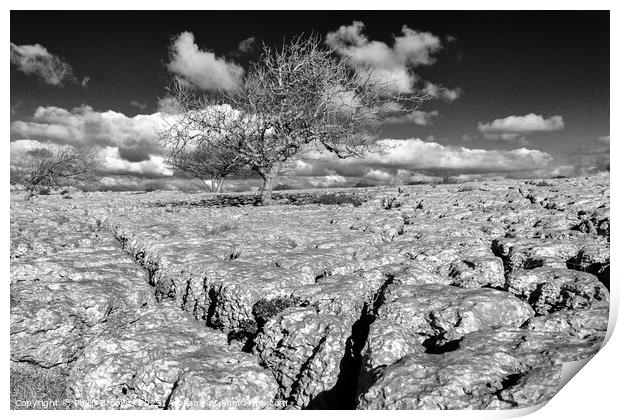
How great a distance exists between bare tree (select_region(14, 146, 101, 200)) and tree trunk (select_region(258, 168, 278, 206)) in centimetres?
2136

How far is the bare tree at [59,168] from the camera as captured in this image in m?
29.9

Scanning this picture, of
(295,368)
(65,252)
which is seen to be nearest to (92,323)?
(65,252)

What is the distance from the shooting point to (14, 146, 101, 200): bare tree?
29.9 meters

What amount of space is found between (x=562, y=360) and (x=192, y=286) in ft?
16.2

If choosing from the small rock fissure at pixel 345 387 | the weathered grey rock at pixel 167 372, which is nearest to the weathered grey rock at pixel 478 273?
the small rock fissure at pixel 345 387

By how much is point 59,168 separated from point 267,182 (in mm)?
28009

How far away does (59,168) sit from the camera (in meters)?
34.7

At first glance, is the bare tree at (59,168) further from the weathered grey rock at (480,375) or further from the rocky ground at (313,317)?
the weathered grey rock at (480,375)

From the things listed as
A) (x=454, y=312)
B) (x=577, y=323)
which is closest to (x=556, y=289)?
(x=577, y=323)

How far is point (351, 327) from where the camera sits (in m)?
4.91

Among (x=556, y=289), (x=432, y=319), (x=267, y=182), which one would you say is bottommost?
(x=432, y=319)

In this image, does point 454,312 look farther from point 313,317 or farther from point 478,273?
point 313,317

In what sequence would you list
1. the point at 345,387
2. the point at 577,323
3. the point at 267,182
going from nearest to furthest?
1. the point at 577,323
2. the point at 345,387
3. the point at 267,182

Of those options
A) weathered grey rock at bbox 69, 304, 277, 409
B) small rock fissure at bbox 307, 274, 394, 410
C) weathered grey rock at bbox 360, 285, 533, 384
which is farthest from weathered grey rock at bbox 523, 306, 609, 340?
weathered grey rock at bbox 69, 304, 277, 409
